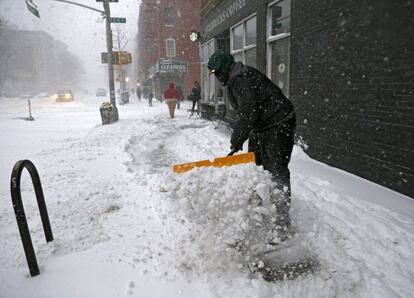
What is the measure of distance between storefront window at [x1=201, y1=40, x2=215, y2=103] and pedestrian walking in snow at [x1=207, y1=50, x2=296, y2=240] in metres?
10.6

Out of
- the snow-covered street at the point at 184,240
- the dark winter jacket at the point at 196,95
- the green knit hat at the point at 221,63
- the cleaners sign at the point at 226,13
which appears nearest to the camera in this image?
the snow-covered street at the point at 184,240

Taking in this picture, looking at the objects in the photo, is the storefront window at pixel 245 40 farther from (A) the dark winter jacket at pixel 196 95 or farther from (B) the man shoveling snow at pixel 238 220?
(B) the man shoveling snow at pixel 238 220

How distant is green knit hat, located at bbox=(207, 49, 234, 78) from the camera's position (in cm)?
322

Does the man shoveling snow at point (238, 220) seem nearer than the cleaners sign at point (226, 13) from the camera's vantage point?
Yes

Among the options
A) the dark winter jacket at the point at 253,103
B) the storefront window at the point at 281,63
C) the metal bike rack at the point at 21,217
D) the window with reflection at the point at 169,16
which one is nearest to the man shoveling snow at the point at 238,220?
the dark winter jacket at the point at 253,103

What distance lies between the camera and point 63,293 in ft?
8.70

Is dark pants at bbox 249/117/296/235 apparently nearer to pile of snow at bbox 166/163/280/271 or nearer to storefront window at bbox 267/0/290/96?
pile of snow at bbox 166/163/280/271

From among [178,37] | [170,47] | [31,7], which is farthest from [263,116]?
[178,37]

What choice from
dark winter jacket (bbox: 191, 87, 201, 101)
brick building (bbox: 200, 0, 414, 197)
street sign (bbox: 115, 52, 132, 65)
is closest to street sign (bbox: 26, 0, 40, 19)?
street sign (bbox: 115, 52, 132, 65)

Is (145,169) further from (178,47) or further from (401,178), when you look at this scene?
(178,47)

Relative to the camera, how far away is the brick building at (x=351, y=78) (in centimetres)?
412

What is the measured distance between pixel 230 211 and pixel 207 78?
12701mm

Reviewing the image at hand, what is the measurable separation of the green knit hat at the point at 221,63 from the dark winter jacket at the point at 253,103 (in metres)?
0.06

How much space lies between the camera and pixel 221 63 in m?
3.23
